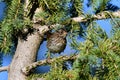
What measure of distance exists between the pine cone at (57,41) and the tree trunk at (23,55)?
0.15 feet

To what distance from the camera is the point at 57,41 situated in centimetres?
60

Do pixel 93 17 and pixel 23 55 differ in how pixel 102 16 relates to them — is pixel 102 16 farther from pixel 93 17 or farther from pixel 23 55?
pixel 23 55

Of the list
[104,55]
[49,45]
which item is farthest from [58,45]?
[104,55]

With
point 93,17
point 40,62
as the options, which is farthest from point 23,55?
point 93,17

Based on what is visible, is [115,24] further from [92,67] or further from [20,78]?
[20,78]

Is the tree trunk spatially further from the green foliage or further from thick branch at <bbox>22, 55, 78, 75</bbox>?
the green foliage

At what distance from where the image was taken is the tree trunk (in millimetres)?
637

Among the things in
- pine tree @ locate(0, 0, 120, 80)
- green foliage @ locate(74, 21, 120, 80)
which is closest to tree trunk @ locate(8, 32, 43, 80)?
pine tree @ locate(0, 0, 120, 80)

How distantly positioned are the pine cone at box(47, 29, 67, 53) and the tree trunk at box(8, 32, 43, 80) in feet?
0.15

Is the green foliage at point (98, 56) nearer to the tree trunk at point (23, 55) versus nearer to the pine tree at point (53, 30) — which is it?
the pine tree at point (53, 30)

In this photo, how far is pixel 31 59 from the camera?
650 millimetres

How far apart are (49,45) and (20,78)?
9 cm

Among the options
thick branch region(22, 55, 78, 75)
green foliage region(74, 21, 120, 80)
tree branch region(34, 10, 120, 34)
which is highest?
tree branch region(34, 10, 120, 34)

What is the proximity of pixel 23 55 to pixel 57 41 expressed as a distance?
0.08m
